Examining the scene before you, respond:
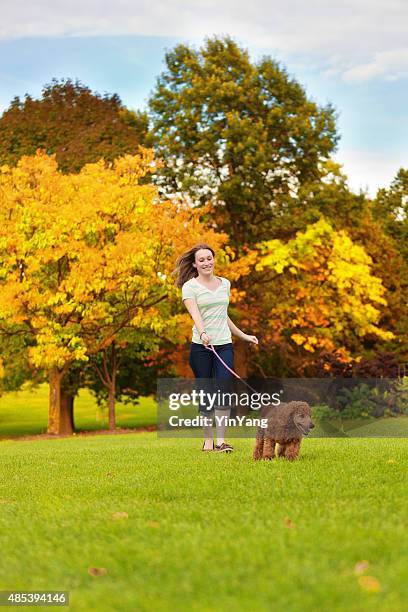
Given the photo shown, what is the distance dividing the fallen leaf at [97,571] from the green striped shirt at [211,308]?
502 cm

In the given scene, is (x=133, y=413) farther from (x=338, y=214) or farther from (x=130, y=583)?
(x=130, y=583)

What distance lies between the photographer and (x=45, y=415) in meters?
50.3

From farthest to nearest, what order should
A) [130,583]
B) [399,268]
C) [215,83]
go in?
[399,268] → [215,83] → [130,583]

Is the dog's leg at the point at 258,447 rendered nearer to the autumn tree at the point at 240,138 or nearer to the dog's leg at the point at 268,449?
the dog's leg at the point at 268,449

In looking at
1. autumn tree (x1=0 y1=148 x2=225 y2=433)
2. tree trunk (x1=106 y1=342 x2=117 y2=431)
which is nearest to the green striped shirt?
autumn tree (x1=0 y1=148 x2=225 y2=433)

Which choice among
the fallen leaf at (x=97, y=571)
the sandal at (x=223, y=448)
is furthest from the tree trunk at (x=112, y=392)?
the fallen leaf at (x=97, y=571)

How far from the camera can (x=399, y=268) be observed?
1404 inches

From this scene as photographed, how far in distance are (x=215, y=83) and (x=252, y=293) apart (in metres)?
7.50

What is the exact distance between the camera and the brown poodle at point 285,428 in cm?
766

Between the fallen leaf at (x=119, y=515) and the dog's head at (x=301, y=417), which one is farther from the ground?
the dog's head at (x=301, y=417)

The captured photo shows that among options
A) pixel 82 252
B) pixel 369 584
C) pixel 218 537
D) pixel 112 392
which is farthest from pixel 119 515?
pixel 112 392

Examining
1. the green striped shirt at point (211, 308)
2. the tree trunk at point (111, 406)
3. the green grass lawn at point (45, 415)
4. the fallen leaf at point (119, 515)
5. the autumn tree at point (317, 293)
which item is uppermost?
the autumn tree at point (317, 293)

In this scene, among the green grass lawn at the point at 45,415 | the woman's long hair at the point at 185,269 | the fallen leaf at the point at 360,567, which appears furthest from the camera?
the green grass lawn at the point at 45,415

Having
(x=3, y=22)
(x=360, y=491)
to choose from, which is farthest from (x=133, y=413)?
(x=360, y=491)
